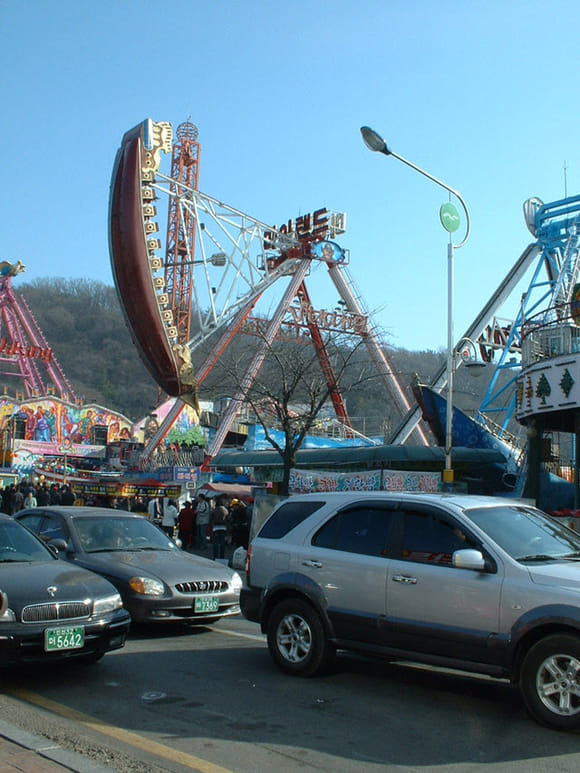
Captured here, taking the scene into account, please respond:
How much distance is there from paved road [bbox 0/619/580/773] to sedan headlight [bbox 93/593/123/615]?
67 cm

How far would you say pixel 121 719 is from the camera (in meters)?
6.32

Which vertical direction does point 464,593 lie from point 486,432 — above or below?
below

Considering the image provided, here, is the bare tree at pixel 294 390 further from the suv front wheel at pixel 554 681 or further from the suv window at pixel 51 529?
the suv front wheel at pixel 554 681

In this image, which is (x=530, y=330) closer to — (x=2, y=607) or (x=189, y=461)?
(x=2, y=607)

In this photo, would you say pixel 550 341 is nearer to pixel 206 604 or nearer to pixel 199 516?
pixel 199 516

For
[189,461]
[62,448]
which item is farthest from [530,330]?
[62,448]

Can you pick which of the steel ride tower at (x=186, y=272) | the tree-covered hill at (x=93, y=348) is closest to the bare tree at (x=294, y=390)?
the steel ride tower at (x=186, y=272)

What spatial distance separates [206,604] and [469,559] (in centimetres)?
437

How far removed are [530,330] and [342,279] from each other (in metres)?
29.8

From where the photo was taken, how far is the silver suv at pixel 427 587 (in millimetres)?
6156

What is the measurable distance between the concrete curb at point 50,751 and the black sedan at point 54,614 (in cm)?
98

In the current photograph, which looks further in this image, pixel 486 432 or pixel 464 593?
pixel 486 432

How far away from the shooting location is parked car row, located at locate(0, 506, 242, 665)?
23.0 ft

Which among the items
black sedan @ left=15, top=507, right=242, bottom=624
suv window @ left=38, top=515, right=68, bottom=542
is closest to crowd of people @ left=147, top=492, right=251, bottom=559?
black sedan @ left=15, top=507, right=242, bottom=624
